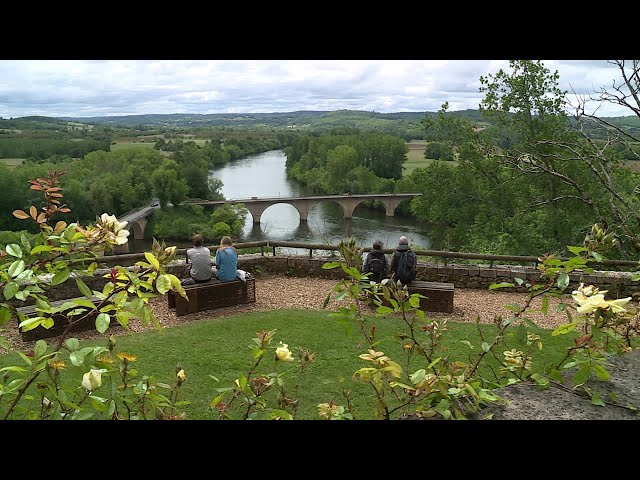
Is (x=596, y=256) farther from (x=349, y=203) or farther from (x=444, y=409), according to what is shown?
(x=349, y=203)

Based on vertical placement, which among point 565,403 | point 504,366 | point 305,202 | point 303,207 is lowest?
point 303,207

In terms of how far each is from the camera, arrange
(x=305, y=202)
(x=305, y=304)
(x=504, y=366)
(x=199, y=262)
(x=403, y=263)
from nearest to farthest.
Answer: (x=504, y=366) → (x=199, y=262) → (x=403, y=263) → (x=305, y=304) → (x=305, y=202)

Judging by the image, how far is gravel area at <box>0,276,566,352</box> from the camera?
6.93m

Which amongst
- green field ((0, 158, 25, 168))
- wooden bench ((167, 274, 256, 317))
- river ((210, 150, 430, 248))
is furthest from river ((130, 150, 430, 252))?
wooden bench ((167, 274, 256, 317))

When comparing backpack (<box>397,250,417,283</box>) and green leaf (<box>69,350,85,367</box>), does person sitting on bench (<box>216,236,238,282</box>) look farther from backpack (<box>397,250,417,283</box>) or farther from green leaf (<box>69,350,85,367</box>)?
green leaf (<box>69,350,85,367</box>)

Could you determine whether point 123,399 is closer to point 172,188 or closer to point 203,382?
point 203,382

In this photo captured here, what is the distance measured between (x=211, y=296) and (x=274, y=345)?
2253mm

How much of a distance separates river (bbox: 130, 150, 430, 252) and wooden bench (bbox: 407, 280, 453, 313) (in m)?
11.4

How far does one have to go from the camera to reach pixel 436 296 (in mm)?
7449

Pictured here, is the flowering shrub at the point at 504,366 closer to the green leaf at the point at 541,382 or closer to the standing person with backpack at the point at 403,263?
the green leaf at the point at 541,382

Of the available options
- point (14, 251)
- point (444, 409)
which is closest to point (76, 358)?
point (14, 251)

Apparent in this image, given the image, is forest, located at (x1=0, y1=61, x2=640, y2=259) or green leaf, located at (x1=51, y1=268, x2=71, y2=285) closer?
green leaf, located at (x1=51, y1=268, x2=71, y2=285)

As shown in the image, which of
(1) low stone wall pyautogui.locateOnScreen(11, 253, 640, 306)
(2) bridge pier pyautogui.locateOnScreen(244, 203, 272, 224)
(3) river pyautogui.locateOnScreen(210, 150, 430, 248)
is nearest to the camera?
(1) low stone wall pyautogui.locateOnScreen(11, 253, 640, 306)

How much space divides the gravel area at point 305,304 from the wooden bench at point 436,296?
0.09 m
